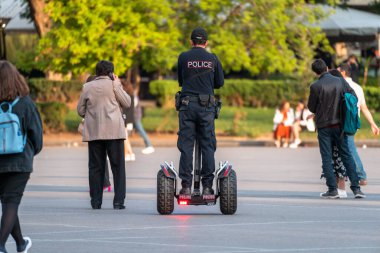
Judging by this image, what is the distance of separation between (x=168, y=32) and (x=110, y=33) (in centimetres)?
193

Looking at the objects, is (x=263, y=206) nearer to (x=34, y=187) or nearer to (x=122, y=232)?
(x=122, y=232)

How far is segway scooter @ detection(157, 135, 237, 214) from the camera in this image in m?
13.5

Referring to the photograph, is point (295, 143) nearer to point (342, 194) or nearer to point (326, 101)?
point (342, 194)

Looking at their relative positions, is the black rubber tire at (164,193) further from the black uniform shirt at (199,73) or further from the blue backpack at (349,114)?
the blue backpack at (349,114)

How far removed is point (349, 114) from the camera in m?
16.0

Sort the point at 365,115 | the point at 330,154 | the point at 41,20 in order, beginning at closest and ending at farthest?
the point at 330,154
the point at 365,115
the point at 41,20

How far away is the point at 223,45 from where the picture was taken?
34312 millimetres

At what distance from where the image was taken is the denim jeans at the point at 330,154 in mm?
16031

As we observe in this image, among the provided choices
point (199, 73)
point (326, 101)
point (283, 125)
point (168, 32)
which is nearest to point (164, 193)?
point (199, 73)

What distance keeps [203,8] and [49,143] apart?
17.5ft

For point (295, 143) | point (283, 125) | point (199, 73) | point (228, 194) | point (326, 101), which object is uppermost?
point (199, 73)

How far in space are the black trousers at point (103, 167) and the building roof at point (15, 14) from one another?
98.8ft

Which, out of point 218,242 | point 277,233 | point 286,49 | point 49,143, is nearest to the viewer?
point 218,242

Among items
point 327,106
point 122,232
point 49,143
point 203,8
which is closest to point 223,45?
point 203,8
